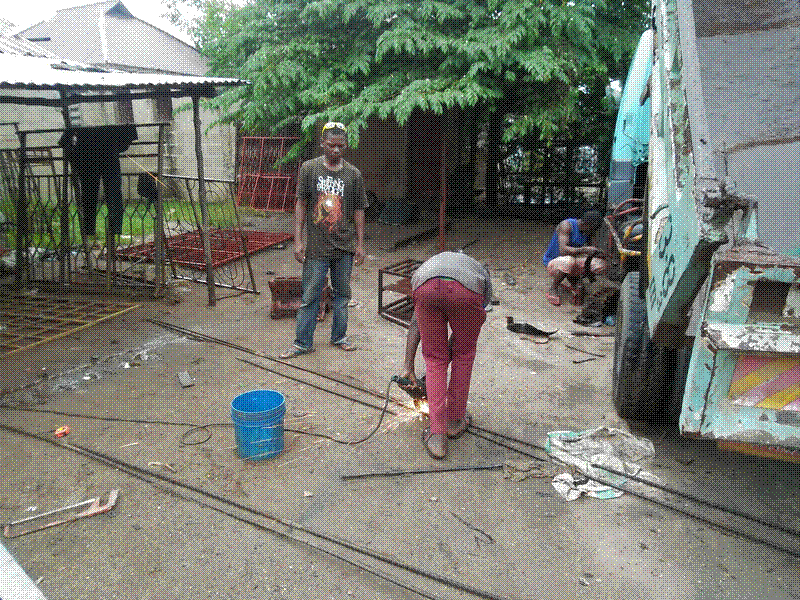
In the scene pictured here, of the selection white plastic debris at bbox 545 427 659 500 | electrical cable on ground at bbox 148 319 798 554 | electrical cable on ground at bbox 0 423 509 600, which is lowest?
electrical cable on ground at bbox 0 423 509 600

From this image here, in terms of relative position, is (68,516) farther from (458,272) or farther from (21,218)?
(21,218)

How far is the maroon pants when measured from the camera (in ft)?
10.6

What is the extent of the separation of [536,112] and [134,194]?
10884 millimetres

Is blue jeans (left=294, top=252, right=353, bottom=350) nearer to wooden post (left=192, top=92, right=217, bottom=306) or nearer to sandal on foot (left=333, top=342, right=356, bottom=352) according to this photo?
sandal on foot (left=333, top=342, right=356, bottom=352)

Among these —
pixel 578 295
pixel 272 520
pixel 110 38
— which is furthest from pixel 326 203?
pixel 110 38

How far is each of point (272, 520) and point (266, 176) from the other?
11.0 m

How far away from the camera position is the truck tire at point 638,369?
346 cm

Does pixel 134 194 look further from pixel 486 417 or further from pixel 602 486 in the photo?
pixel 602 486

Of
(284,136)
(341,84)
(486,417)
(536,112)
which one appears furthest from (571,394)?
(284,136)

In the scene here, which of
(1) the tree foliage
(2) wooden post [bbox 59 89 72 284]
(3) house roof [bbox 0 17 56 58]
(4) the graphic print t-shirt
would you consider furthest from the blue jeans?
(3) house roof [bbox 0 17 56 58]

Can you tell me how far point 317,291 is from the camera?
490cm

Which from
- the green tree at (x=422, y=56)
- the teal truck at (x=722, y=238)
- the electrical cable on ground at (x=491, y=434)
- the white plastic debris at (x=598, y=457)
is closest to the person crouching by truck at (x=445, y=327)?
the electrical cable on ground at (x=491, y=434)

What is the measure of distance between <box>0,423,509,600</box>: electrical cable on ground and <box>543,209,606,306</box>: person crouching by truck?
4.58 m

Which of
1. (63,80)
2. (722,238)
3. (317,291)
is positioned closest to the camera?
(722,238)
